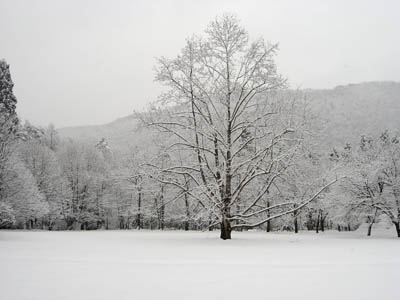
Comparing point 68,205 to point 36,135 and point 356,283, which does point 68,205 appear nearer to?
point 36,135

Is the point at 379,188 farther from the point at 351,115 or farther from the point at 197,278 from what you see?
the point at 351,115

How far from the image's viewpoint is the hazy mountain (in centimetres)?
10798

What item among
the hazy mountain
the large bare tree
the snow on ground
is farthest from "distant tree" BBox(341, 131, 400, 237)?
the hazy mountain

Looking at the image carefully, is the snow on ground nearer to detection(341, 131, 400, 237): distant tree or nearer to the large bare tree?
the large bare tree

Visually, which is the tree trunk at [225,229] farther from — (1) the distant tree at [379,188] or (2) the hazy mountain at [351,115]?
(2) the hazy mountain at [351,115]

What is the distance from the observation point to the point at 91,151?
65.1m

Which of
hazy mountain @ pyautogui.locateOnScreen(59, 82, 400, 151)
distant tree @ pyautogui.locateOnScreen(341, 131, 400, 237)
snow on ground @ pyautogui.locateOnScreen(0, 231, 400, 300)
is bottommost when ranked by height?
snow on ground @ pyautogui.locateOnScreen(0, 231, 400, 300)

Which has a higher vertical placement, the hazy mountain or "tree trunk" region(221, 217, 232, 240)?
the hazy mountain

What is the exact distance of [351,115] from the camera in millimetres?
137750

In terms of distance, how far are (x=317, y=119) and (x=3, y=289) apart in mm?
18912

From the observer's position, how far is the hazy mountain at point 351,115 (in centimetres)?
10798

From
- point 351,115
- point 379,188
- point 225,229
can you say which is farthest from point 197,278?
point 351,115

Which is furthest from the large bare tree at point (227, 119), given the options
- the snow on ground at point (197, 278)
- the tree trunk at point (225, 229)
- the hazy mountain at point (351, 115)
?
the hazy mountain at point (351, 115)

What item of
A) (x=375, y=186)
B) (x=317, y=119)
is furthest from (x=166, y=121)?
(x=375, y=186)
